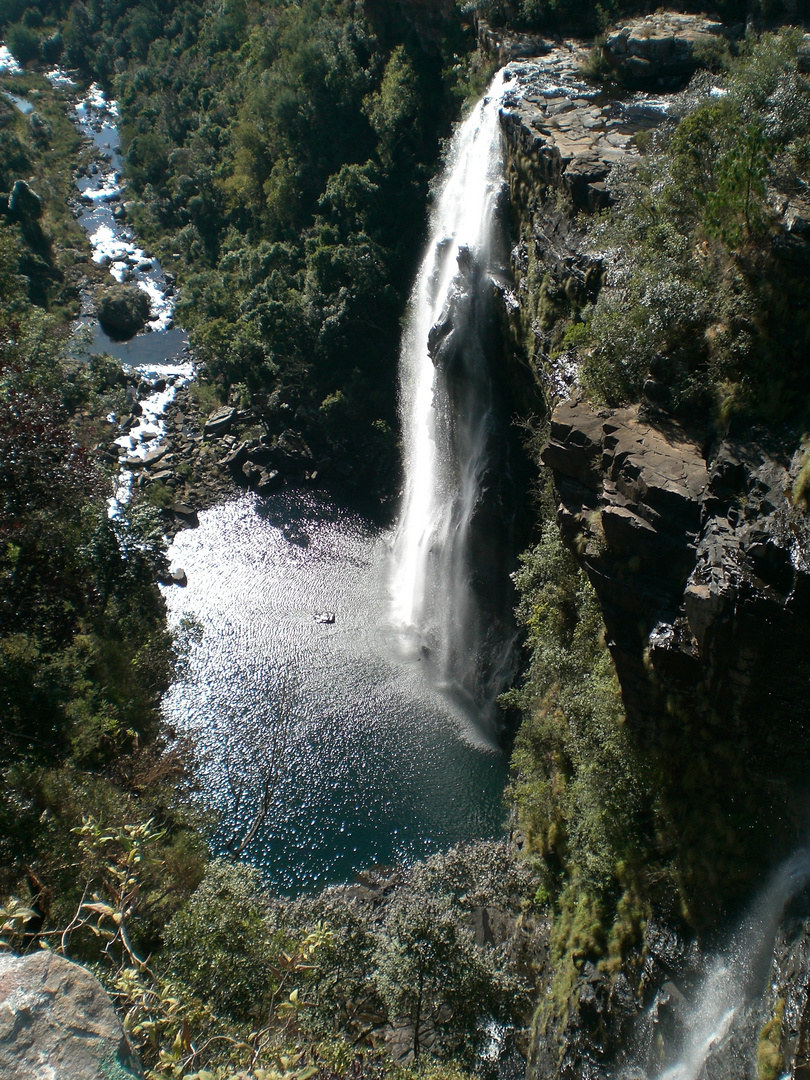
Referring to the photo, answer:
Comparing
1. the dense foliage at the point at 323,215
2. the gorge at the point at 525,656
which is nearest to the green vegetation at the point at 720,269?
the gorge at the point at 525,656

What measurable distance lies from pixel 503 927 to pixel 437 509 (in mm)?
18484

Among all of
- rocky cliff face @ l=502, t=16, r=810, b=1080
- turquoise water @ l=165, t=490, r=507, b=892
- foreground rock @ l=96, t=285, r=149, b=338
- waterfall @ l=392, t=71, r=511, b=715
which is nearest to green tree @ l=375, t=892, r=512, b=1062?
rocky cliff face @ l=502, t=16, r=810, b=1080

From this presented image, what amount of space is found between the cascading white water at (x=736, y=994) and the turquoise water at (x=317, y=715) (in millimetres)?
11150

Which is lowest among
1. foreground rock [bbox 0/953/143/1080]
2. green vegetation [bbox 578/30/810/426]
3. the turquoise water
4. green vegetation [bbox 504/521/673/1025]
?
the turquoise water

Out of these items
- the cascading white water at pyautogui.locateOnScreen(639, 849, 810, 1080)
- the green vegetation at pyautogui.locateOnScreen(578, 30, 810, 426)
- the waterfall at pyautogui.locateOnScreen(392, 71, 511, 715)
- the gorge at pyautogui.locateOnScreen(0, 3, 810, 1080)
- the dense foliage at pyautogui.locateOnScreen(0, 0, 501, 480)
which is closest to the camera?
the cascading white water at pyautogui.locateOnScreen(639, 849, 810, 1080)

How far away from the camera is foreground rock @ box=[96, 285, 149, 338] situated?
55.0 metres

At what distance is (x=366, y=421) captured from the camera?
44.2 metres

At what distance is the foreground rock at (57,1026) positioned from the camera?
5523 mm

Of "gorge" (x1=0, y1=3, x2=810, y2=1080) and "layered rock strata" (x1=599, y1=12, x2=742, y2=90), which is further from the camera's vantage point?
"layered rock strata" (x1=599, y1=12, x2=742, y2=90)

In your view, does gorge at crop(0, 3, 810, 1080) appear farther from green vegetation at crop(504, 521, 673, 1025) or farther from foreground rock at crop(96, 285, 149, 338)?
foreground rock at crop(96, 285, 149, 338)

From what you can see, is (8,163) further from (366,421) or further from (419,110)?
(366,421)

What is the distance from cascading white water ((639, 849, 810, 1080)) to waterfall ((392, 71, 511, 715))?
49.0 feet

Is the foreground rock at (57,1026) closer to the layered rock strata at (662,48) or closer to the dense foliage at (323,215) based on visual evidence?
the layered rock strata at (662,48)

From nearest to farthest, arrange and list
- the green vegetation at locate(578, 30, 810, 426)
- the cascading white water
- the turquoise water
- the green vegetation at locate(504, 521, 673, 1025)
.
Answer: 1. the cascading white water
2. the green vegetation at locate(578, 30, 810, 426)
3. the green vegetation at locate(504, 521, 673, 1025)
4. the turquoise water
